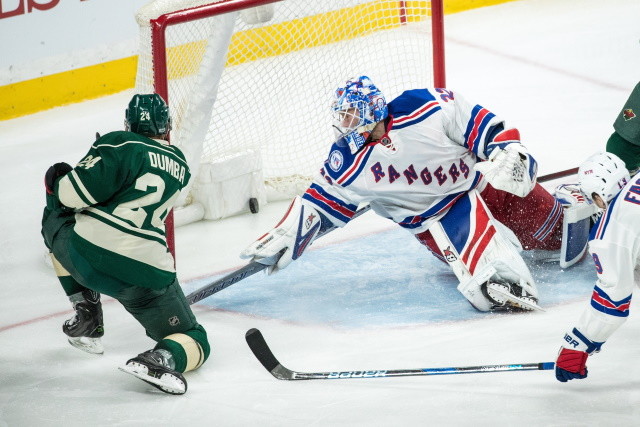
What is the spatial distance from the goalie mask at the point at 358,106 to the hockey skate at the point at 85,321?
0.98 meters

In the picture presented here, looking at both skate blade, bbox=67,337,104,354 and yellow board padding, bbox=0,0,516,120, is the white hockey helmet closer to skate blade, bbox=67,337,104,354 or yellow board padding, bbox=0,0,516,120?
skate blade, bbox=67,337,104,354

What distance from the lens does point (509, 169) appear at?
3908 mm

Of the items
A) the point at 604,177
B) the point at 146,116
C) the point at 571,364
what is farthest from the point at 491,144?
the point at 146,116

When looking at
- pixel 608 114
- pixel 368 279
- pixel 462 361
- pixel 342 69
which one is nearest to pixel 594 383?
pixel 462 361

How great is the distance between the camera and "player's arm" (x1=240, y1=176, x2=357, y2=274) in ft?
14.1

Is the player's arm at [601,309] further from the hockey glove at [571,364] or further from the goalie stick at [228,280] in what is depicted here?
the goalie stick at [228,280]

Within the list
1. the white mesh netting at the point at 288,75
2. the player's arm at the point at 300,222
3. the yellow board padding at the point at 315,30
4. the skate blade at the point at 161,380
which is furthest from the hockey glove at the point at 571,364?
the yellow board padding at the point at 315,30

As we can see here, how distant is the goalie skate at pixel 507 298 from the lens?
13.2ft

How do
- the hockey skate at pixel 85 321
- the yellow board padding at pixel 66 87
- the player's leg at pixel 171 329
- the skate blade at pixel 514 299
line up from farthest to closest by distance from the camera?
1. the yellow board padding at pixel 66 87
2. the skate blade at pixel 514 299
3. the hockey skate at pixel 85 321
4. the player's leg at pixel 171 329

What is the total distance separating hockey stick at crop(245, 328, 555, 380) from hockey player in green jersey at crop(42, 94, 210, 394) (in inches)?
6.4

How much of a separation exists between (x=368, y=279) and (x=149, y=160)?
1208mm

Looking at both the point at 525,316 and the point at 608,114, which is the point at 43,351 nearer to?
the point at 525,316

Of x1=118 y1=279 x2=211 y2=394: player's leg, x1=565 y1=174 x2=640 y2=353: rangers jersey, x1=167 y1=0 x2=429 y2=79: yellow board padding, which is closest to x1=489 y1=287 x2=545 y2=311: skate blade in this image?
x1=565 y1=174 x2=640 y2=353: rangers jersey

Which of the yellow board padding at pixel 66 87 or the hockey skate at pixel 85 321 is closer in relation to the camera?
the hockey skate at pixel 85 321
